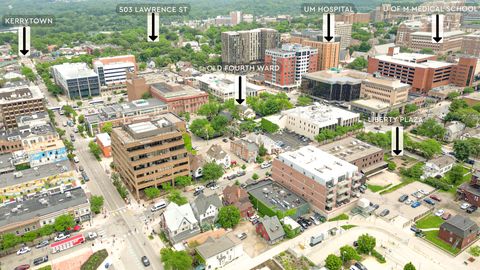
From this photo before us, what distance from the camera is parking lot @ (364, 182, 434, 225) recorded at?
187 feet

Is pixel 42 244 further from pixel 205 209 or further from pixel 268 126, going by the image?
pixel 268 126

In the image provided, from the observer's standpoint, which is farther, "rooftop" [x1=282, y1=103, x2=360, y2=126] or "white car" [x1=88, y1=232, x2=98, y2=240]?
"rooftop" [x1=282, y1=103, x2=360, y2=126]

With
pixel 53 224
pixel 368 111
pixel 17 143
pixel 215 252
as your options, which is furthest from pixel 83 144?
pixel 368 111

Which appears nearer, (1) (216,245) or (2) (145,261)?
(2) (145,261)

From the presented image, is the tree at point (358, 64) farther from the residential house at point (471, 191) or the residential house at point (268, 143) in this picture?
the residential house at point (471, 191)

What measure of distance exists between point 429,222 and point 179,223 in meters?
38.8

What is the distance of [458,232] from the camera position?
1938 inches

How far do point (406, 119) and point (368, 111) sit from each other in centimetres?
1001

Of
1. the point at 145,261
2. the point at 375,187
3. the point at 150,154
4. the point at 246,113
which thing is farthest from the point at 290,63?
the point at 145,261

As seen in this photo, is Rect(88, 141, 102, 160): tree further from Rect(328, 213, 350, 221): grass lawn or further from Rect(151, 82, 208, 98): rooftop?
Rect(328, 213, 350, 221): grass lawn

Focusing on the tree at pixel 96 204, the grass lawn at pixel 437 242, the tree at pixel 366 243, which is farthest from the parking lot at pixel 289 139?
the tree at pixel 96 204

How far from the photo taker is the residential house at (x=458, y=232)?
49.0m

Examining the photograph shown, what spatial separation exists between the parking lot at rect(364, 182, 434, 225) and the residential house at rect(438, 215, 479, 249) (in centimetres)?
551

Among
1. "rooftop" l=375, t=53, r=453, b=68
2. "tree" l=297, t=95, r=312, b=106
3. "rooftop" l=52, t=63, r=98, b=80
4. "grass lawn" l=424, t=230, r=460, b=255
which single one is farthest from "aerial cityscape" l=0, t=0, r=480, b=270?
"tree" l=297, t=95, r=312, b=106
